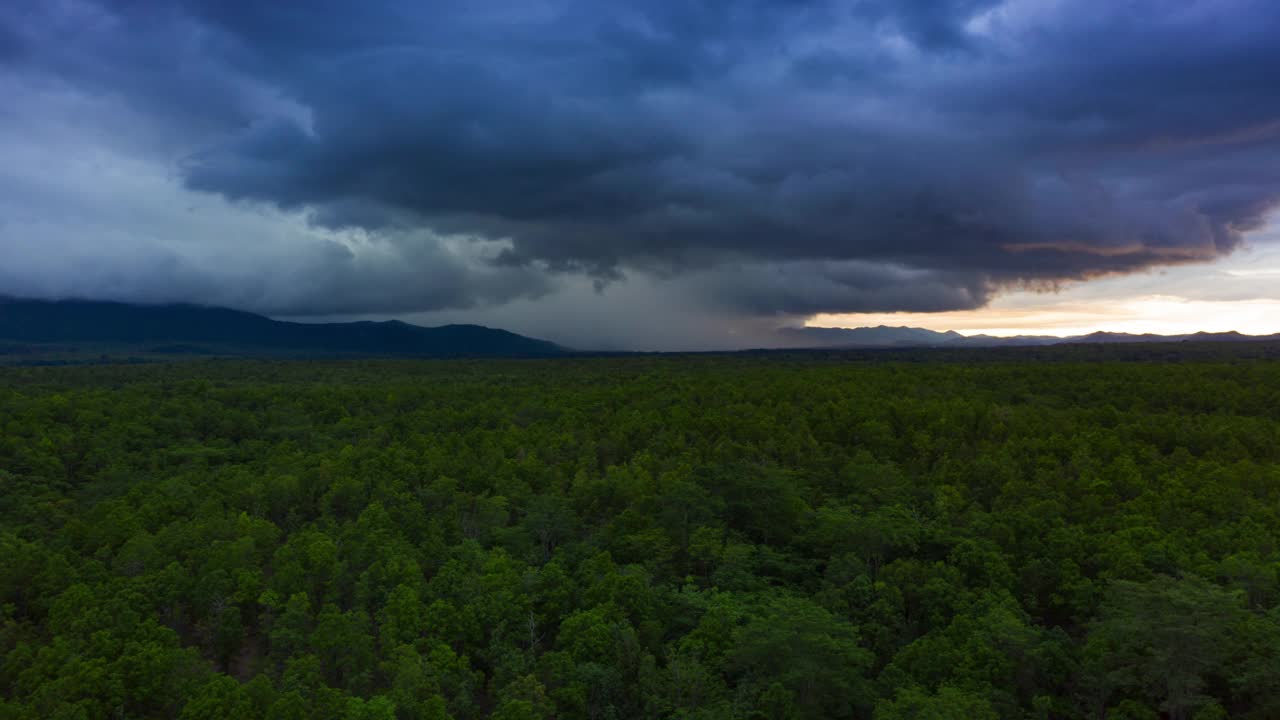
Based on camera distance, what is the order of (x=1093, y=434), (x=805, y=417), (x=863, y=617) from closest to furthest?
(x=863, y=617) < (x=1093, y=434) < (x=805, y=417)

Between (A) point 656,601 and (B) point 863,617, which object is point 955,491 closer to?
(B) point 863,617

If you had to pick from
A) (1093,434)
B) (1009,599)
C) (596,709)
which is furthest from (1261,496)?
(596,709)

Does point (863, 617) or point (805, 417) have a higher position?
point (805, 417)

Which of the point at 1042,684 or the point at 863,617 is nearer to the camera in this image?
the point at 1042,684

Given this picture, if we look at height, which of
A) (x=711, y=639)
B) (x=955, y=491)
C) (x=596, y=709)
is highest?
(x=955, y=491)

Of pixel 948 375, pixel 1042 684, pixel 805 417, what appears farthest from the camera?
pixel 948 375

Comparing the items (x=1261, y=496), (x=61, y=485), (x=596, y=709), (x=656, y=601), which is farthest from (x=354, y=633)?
(x=1261, y=496)
